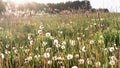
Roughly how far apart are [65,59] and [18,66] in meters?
0.60

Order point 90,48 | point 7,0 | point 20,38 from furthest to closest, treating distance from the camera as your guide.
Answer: point 7,0
point 20,38
point 90,48

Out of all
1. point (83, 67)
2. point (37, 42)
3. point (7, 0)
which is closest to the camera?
point (83, 67)

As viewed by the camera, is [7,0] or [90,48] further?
[7,0]

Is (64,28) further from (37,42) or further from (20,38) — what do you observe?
(37,42)

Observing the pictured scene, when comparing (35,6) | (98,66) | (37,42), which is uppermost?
(98,66)

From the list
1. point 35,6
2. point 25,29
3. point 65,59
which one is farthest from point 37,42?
point 35,6

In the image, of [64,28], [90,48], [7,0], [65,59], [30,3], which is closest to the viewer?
[65,59]

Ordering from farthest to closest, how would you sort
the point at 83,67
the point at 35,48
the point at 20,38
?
1. the point at 20,38
2. the point at 35,48
3. the point at 83,67

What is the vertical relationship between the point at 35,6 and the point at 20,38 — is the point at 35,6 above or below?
below

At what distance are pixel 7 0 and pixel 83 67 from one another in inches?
726

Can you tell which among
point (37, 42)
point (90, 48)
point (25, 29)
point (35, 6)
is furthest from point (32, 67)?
point (35, 6)

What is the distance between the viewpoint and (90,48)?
492 cm

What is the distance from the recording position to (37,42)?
19.5 ft

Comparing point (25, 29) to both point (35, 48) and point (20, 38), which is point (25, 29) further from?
point (35, 48)
